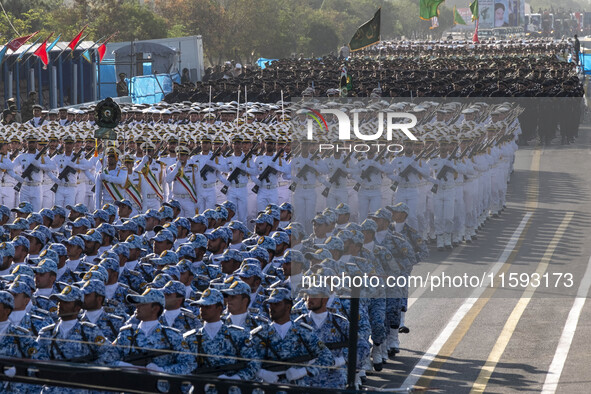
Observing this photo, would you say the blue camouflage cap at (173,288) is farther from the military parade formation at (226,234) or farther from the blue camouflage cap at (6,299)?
the blue camouflage cap at (6,299)

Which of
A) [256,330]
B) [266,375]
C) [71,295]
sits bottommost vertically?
[266,375]

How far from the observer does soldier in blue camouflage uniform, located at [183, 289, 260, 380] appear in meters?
7.95

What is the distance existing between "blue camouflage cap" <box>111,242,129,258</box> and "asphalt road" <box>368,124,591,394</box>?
274 cm

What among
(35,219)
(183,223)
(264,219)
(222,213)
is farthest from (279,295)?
(35,219)

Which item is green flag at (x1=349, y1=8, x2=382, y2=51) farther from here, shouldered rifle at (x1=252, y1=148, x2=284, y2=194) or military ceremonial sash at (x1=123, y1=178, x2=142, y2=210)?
military ceremonial sash at (x1=123, y1=178, x2=142, y2=210)

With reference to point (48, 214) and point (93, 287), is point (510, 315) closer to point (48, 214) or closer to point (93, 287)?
point (48, 214)

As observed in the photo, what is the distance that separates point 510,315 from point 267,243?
3.90 m

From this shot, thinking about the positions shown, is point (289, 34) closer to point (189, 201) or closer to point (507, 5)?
point (507, 5)

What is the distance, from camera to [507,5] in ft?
450

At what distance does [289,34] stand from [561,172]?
193 ft

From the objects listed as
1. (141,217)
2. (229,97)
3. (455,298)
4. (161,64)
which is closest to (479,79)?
(229,97)

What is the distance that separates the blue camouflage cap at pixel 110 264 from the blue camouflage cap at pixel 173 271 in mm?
426

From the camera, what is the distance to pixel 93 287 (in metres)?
8.59

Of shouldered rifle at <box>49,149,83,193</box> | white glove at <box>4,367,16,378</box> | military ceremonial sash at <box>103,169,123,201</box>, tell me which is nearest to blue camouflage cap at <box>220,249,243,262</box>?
white glove at <box>4,367,16,378</box>
